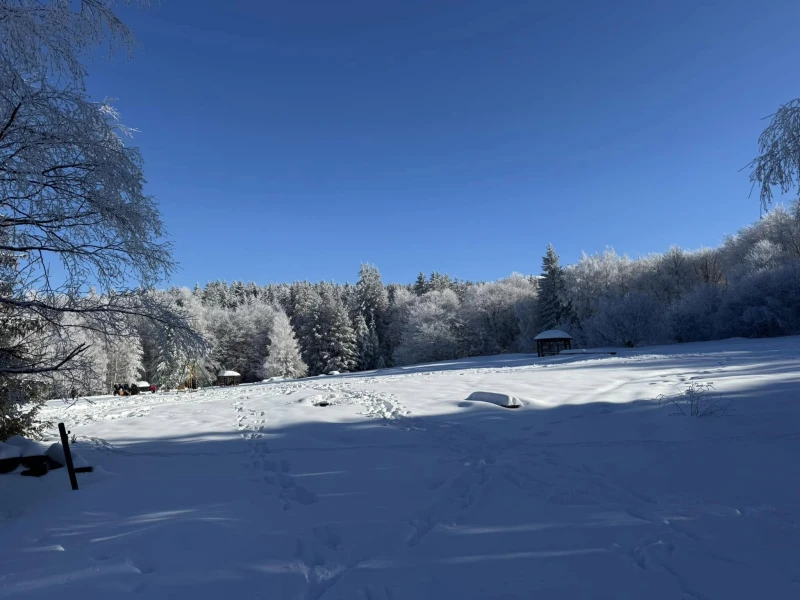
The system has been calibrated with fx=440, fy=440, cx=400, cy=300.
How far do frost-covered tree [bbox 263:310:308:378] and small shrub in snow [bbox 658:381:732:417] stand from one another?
136ft

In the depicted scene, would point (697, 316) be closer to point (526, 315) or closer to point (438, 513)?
point (526, 315)

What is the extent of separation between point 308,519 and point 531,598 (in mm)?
2367

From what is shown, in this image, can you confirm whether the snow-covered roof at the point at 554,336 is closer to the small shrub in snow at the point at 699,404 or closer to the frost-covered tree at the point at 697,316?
the frost-covered tree at the point at 697,316

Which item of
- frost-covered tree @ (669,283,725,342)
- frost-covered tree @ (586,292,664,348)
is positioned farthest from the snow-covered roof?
frost-covered tree @ (669,283,725,342)

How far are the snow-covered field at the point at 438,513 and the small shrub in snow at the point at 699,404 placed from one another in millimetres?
235

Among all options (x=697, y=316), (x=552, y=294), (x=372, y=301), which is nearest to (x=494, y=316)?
(x=552, y=294)

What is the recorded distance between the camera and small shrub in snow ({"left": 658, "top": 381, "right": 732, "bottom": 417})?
7361mm

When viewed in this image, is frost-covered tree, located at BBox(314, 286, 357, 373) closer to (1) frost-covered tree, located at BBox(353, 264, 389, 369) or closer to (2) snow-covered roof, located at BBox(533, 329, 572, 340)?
(1) frost-covered tree, located at BBox(353, 264, 389, 369)

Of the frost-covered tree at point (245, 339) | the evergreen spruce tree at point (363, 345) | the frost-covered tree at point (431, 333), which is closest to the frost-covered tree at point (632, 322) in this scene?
the frost-covered tree at point (431, 333)

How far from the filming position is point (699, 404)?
8016 mm

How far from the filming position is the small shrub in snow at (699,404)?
7361 millimetres

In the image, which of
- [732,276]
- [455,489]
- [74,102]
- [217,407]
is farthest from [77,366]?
[732,276]

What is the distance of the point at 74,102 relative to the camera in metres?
4.43

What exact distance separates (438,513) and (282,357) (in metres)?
44.3
